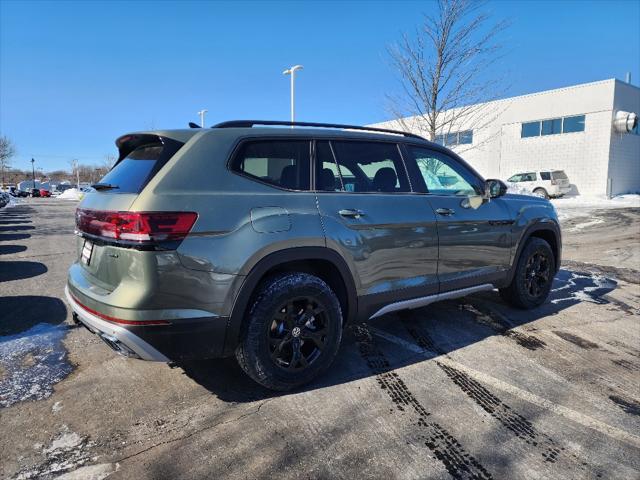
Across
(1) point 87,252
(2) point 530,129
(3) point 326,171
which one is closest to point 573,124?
(2) point 530,129

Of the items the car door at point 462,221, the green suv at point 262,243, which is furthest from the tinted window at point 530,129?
the green suv at point 262,243

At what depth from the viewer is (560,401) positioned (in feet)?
9.90

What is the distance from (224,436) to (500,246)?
3.20m

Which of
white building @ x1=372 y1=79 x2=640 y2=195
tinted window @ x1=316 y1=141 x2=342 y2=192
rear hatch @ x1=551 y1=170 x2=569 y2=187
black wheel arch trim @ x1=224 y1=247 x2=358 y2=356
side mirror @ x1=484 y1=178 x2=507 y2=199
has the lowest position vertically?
black wheel arch trim @ x1=224 y1=247 x2=358 y2=356

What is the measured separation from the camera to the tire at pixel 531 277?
4787 mm

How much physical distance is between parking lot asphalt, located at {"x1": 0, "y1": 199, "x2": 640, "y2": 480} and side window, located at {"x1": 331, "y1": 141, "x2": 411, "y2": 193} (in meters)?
1.43

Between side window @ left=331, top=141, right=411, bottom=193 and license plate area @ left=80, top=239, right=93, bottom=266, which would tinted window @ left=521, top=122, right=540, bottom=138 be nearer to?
side window @ left=331, top=141, right=411, bottom=193

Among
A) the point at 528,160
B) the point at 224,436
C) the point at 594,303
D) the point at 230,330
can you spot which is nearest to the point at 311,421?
the point at 224,436

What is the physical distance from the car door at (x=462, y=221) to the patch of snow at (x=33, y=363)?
3227 millimetres

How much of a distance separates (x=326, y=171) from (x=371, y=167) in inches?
21.8

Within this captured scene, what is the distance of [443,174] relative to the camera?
4297 millimetres

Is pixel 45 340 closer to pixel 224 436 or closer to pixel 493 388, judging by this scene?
pixel 224 436

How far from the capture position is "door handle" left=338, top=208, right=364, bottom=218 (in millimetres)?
3187

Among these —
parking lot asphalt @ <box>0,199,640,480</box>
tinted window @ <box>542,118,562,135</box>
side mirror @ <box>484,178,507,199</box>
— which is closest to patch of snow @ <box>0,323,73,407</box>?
parking lot asphalt @ <box>0,199,640,480</box>
